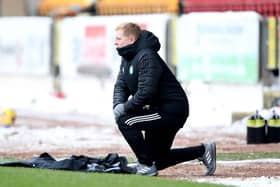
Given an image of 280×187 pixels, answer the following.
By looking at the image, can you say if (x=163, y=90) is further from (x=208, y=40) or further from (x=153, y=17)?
(x=153, y=17)

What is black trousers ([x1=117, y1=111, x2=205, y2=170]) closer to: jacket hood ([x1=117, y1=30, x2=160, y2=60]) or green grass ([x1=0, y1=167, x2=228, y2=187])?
green grass ([x1=0, y1=167, x2=228, y2=187])

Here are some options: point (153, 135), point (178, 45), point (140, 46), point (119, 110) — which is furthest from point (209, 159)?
point (178, 45)

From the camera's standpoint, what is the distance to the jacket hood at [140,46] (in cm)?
1128

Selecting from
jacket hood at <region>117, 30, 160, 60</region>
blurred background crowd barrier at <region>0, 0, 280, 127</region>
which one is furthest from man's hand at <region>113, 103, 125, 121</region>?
blurred background crowd barrier at <region>0, 0, 280, 127</region>

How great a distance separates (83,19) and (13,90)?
9.92 feet

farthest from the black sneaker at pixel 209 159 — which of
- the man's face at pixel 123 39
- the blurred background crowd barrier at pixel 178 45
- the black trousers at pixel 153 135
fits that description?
the blurred background crowd barrier at pixel 178 45

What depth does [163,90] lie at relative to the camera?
37.0 feet

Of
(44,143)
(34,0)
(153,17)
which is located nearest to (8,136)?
(44,143)

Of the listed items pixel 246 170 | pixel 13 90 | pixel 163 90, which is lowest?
pixel 13 90

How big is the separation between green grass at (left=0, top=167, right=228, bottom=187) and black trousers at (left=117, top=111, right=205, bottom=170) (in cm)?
32

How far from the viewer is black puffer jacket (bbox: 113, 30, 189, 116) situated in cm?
1113

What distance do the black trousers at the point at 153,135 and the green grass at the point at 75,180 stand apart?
1.06ft

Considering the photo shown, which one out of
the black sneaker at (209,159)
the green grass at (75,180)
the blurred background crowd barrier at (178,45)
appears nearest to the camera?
the green grass at (75,180)

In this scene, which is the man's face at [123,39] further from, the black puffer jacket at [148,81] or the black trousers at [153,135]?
the black trousers at [153,135]
